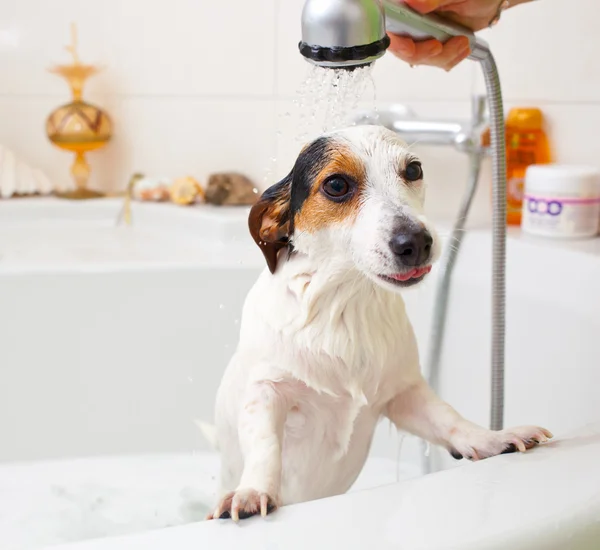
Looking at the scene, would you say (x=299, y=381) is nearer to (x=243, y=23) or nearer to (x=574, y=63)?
(x=574, y=63)

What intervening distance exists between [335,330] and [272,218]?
138mm

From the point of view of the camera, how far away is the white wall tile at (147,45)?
6.13ft

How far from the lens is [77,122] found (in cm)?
184

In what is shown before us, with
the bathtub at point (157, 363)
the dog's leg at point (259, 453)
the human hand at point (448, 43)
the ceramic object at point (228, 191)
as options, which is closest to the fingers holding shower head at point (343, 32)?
the human hand at point (448, 43)

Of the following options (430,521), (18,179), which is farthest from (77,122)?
(430,521)

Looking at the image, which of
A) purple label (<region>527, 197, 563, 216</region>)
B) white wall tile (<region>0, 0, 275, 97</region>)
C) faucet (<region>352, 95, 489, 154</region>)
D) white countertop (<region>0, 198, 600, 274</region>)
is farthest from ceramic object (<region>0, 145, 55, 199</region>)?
purple label (<region>527, 197, 563, 216</region>)

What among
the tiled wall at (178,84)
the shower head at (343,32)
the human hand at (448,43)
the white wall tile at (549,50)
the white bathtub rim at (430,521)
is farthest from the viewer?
the tiled wall at (178,84)

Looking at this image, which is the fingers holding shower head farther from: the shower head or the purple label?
the purple label

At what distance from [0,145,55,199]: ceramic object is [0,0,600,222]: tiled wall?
8 centimetres

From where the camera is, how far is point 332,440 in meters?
0.89

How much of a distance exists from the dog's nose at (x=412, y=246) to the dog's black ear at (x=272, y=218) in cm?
16

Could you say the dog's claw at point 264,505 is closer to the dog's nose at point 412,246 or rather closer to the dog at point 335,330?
the dog at point 335,330

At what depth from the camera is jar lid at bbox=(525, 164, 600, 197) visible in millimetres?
1447

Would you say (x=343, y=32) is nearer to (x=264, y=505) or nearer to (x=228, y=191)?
(x=264, y=505)
